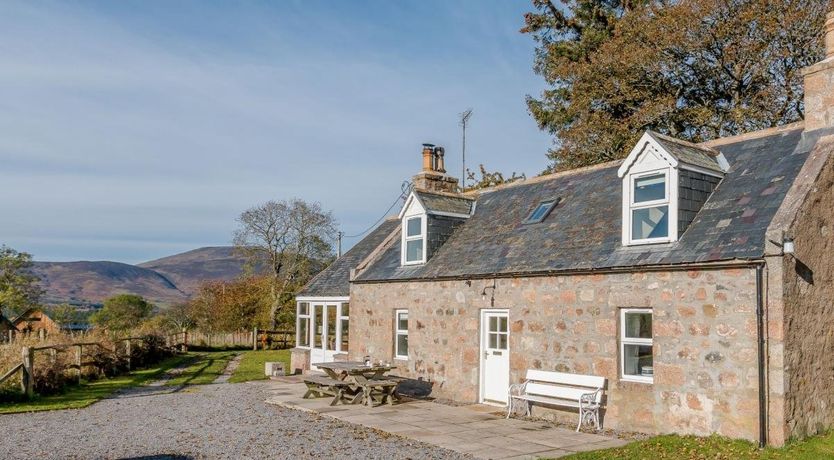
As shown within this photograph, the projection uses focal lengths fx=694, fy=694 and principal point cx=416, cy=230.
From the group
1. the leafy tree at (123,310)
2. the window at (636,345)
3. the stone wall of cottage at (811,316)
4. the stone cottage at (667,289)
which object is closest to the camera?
the stone wall of cottage at (811,316)

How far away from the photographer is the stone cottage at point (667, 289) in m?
10.6

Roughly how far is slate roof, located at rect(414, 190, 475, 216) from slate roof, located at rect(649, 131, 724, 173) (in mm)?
7036

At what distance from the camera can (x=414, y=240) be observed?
18938 mm

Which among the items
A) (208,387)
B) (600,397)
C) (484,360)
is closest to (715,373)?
(600,397)

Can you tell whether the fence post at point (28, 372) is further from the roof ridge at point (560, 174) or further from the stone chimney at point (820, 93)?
the stone chimney at point (820, 93)

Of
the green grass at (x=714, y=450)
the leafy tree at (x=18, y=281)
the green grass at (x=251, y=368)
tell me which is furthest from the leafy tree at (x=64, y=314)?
the green grass at (x=714, y=450)

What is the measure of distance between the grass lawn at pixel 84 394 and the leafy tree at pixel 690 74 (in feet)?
60.5

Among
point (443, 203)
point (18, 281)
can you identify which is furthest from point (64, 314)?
point (443, 203)

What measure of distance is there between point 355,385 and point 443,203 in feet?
19.4

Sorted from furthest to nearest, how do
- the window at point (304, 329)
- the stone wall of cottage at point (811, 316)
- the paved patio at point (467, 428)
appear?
1. the window at point (304, 329)
2. the paved patio at point (467, 428)
3. the stone wall of cottage at point (811, 316)

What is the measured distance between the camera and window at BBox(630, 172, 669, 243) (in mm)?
12703

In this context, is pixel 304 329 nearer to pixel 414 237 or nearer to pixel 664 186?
pixel 414 237

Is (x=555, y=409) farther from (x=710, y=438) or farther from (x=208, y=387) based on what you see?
(x=208, y=387)

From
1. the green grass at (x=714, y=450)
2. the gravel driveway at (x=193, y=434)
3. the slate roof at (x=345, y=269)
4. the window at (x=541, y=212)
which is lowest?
the gravel driveway at (x=193, y=434)
